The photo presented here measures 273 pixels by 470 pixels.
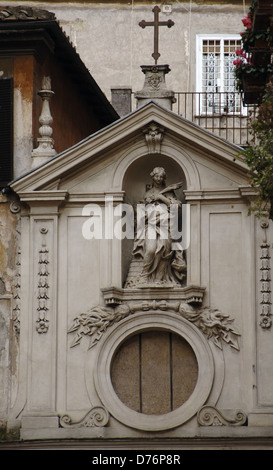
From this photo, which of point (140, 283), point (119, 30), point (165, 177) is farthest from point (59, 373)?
point (119, 30)

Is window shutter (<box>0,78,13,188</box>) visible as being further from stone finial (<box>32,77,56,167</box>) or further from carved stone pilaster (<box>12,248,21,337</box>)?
carved stone pilaster (<box>12,248,21,337</box>)

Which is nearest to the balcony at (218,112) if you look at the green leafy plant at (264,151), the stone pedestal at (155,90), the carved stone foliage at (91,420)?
the stone pedestal at (155,90)

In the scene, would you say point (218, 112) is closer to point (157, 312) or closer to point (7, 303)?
point (157, 312)

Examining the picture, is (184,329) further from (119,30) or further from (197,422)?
(119,30)

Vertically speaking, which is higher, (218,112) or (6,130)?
(218,112)

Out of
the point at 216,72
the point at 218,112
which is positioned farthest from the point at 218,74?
the point at 218,112

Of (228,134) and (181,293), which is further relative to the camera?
(228,134)

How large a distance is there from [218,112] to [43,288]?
780 cm

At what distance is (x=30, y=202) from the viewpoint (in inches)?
974

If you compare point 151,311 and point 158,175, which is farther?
point 158,175

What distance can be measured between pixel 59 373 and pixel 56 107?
474 centimetres

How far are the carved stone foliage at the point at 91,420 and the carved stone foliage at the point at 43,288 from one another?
1332mm

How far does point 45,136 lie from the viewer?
25.1m

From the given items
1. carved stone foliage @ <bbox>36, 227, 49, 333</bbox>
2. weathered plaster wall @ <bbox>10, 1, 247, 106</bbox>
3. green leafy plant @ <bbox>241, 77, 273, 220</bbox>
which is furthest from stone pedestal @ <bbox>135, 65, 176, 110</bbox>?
weathered plaster wall @ <bbox>10, 1, 247, 106</bbox>
